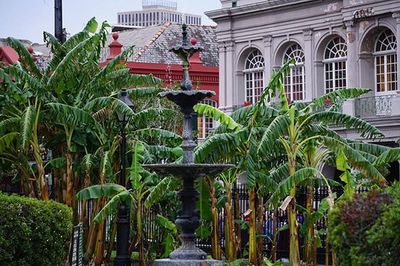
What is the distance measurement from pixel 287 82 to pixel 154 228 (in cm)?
1624

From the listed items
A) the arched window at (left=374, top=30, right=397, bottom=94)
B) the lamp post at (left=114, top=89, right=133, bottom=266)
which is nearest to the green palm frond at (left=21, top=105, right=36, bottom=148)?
the lamp post at (left=114, top=89, right=133, bottom=266)

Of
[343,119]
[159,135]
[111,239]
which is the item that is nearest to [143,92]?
[159,135]

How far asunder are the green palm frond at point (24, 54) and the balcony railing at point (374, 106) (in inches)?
564

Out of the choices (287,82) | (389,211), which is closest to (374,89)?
(287,82)

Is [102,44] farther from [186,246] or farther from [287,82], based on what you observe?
[287,82]

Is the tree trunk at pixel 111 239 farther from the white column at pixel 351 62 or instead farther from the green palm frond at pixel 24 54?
A: the white column at pixel 351 62

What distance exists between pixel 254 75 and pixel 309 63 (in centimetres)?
367

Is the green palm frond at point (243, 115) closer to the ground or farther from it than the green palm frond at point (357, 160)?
farther from it

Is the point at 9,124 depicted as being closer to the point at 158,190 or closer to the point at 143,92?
the point at 143,92

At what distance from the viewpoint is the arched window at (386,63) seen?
37.8 meters

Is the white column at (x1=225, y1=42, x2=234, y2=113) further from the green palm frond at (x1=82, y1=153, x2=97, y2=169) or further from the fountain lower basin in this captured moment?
the fountain lower basin

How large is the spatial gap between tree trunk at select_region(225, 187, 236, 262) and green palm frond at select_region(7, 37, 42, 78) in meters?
5.55

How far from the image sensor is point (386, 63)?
38125 mm

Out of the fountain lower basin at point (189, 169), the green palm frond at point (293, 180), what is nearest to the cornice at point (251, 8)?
the green palm frond at point (293, 180)
